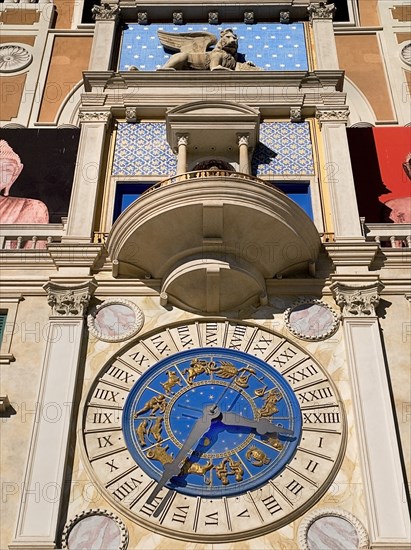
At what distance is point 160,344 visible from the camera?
45.0 feet

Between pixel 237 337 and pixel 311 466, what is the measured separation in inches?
95.3

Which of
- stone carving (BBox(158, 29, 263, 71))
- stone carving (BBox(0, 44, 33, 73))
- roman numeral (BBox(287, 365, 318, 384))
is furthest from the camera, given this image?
stone carving (BBox(0, 44, 33, 73))

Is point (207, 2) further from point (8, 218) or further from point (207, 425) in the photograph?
point (207, 425)

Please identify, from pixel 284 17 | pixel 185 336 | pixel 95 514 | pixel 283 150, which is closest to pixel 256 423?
pixel 185 336

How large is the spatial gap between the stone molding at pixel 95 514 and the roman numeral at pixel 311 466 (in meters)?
2.51

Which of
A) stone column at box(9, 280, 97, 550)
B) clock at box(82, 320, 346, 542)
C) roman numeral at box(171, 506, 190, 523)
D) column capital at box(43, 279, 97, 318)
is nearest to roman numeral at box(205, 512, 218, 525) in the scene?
clock at box(82, 320, 346, 542)

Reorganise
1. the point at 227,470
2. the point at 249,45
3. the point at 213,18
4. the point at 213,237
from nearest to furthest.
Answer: the point at 227,470, the point at 213,237, the point at 249,45, the point at 213,18

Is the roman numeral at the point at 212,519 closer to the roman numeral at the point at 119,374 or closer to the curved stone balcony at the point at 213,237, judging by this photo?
the roman numeral at the point at 119,374

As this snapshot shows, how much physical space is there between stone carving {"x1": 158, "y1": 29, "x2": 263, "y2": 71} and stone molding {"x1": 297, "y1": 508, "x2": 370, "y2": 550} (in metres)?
9.86

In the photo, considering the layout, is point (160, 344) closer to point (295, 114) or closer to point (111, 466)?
point (111, 466)

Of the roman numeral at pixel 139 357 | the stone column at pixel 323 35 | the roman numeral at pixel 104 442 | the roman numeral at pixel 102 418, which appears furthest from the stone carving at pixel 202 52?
the roman numeral at pixel 104 442

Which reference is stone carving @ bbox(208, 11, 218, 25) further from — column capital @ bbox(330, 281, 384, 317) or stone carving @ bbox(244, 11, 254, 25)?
column capital @ bbox(330, 281, 384, 317)

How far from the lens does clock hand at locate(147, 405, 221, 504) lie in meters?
11.9

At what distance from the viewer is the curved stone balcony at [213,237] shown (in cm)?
1393
